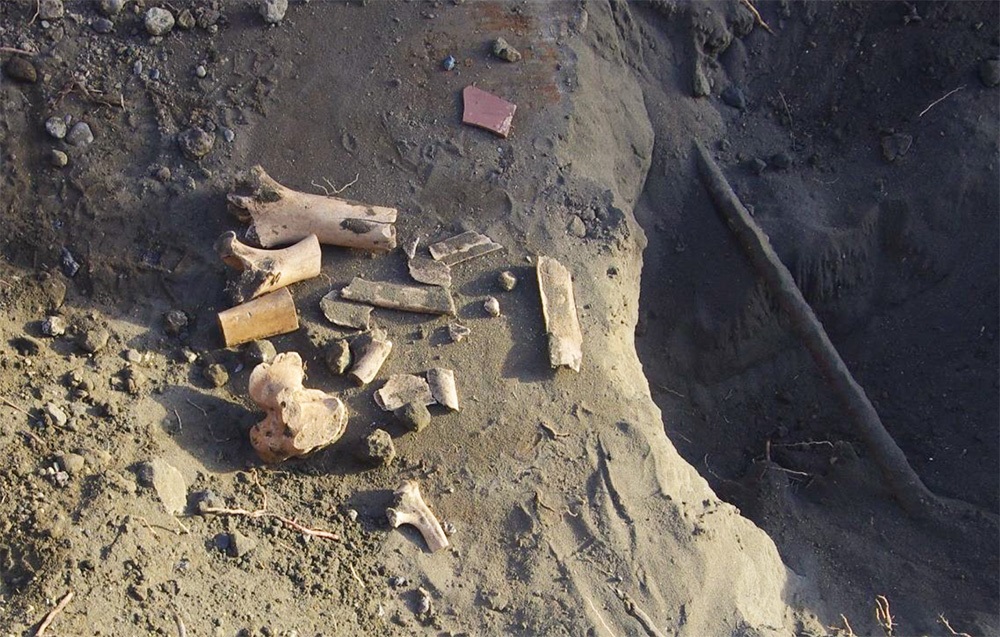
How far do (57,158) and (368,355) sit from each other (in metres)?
1.66

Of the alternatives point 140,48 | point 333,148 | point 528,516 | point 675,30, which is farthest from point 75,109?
point 675,30

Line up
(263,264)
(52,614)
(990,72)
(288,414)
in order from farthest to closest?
(990,72) < (263,264) < (288,414) < (52,614)

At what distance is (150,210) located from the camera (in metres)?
4.20

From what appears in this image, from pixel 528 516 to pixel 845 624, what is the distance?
1745 mm

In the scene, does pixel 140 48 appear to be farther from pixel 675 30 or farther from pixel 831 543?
pixel 831 543

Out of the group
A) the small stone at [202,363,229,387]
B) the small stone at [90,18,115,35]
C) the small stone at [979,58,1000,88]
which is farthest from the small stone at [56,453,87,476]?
the small stone at [979,58,1000,88]

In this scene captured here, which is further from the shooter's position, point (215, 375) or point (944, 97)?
point (944, 97)

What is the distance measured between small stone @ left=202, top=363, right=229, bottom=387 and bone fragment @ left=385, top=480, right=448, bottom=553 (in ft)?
2.88

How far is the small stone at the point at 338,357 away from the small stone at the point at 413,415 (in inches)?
11.8

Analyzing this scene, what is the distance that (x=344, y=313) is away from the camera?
13.5 feet

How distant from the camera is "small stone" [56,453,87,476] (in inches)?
135

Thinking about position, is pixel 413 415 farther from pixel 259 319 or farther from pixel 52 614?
pixel 52 614

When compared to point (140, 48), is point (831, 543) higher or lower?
lower

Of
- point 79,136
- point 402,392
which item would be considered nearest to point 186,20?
point 79,136
